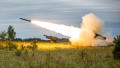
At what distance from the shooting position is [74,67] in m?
12.8

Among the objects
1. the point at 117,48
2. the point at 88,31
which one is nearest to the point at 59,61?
the point at 117,48

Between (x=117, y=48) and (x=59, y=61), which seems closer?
(x=59, y=61)

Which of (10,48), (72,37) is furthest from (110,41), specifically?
(10,48)

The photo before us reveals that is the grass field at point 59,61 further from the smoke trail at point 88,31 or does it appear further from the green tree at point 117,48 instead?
the smoke trail at point 88,31

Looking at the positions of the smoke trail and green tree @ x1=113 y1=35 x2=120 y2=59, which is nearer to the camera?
green tree @ x1=113 y1=35 x2=120 y2=59

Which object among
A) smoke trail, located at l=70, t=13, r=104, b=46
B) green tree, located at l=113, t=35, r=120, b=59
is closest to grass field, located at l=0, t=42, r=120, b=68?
green tree, located at l=113, t=35, r=120, b=59

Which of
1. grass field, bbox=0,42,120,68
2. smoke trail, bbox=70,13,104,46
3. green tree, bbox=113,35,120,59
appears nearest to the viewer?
grass field, bbox=0,42,120,68

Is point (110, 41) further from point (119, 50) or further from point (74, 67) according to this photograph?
point (74, 67)

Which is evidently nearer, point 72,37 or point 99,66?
point 99,66

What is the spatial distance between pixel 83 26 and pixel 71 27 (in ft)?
9.42

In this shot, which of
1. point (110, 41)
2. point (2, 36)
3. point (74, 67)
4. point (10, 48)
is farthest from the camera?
point (2, 36)

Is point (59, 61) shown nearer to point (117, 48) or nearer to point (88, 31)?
point (117, 48)

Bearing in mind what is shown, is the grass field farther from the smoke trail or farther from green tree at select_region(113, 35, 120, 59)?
the smoke trail

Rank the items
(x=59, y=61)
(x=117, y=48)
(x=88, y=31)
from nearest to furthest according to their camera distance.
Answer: (x=59, y=61) → (x=117, y=48) → (x=88, y=31)
